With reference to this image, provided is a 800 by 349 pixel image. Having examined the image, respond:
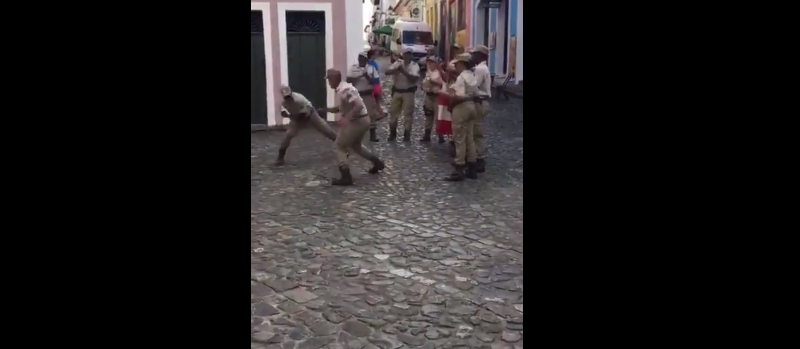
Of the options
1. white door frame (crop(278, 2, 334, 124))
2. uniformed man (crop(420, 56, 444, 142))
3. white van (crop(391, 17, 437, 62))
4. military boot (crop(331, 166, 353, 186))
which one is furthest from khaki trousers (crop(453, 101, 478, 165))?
white van (crop(391, 17, 437, 62))

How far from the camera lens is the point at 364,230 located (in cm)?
641

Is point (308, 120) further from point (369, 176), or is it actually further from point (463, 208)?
point (463, 208)

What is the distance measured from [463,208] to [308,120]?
2.94 metres

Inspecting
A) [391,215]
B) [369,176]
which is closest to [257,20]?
[369,176]

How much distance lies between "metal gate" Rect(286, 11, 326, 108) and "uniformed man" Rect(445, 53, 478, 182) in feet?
18.2

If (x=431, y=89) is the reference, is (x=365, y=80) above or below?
above

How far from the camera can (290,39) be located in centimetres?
1328

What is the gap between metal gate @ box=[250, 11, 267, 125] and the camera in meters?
12.9

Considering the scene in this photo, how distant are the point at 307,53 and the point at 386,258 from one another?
27.9 feet

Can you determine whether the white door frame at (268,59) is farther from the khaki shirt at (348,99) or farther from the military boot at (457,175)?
the military boot at (457,175)

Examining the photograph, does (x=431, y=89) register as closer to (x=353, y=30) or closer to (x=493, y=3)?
(x=353, y=30)

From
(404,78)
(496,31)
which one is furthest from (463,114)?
(496,31)

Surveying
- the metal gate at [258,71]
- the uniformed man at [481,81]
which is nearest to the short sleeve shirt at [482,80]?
the uniformed man at [481,81]

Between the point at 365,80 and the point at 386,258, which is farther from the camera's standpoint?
the point at 365,80
